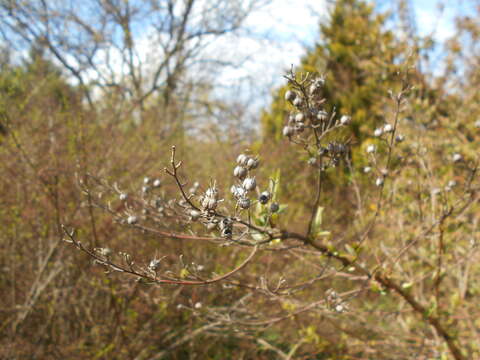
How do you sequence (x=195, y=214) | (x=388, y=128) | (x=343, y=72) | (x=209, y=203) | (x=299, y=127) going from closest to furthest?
1. (x=209, y=203)
2. (x=195, y=214)
3. (x=299, y=127)
4. (x=388, y=128)
5. (x=343, y=72)

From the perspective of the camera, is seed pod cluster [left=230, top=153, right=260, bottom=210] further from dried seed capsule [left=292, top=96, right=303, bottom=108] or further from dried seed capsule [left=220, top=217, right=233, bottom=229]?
dried seed capsule [left=292, top=96, right=303, bottom=108]

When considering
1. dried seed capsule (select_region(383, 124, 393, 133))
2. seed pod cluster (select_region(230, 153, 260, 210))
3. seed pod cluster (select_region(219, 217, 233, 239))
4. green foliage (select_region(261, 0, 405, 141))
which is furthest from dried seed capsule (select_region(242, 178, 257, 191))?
green foliage (select_region(261, 0, 405, 141))

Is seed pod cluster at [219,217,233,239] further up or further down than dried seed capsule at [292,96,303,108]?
further down

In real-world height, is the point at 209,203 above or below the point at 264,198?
below

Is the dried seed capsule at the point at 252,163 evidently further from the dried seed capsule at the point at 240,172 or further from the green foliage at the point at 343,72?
the green foliage at the point at 343,72

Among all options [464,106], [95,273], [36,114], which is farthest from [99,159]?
[464,106]

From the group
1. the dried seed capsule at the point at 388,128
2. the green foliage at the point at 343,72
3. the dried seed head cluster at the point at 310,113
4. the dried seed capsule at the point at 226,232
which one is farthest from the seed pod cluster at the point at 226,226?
the green foliage at the point at 343,72

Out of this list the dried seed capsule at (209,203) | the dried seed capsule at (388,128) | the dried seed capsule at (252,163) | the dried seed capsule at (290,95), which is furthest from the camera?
the dried seed capsule at (388,128)

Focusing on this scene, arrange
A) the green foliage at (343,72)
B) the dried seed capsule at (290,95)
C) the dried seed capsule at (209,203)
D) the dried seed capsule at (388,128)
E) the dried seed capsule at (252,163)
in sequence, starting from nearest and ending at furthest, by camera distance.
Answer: the dried seed capsule at (209,203) < the dried seed capsule at (252,163) < the dried seed capsule at (290,95) < the dried seed capsule at (388,128) < the green foliage at (343,72)

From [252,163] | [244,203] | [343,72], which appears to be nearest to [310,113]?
[252,163]

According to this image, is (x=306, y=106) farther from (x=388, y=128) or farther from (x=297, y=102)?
(x=388, y=128)

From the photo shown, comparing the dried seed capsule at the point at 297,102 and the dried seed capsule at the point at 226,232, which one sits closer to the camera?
the dried seed capsule at the point at 226,232

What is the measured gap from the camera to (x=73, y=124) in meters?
4.75

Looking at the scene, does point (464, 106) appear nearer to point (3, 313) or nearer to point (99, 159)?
point (99, 159)
